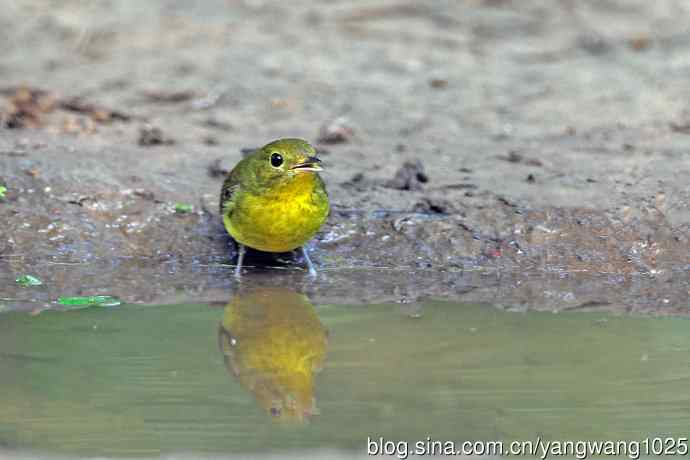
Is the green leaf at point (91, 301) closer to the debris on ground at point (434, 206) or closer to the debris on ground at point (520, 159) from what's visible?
the debris on ground at point (434, 206)

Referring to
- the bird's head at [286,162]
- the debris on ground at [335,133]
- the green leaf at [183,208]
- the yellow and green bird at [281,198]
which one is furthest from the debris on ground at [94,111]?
the bird's head at [286,162]

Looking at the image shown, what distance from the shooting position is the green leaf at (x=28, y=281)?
23.2 ft

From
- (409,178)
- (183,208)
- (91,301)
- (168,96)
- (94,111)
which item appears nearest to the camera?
(91,301)

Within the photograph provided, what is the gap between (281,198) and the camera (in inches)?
277

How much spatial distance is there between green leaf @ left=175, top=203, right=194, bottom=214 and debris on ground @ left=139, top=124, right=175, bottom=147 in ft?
4.29

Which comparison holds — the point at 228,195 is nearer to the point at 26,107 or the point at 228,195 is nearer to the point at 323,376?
→ the point at 323,376

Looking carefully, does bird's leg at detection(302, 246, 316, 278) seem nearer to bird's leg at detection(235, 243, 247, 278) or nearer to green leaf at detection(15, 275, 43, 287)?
bird's leg at detection(235, 243, 247, 278)

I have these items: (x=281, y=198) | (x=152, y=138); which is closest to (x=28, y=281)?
(x=281, y=198)

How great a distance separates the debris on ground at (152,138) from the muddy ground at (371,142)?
0.05 ft

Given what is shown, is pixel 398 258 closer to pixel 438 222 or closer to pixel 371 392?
pixel 438 222

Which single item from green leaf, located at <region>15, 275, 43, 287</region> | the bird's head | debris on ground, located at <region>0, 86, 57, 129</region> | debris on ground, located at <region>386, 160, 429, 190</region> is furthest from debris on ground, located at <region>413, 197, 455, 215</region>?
debris on ground, located at <region>0, 86, 57, 129</region>

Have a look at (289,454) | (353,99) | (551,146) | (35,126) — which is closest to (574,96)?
(551,146)

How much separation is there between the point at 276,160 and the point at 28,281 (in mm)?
1663

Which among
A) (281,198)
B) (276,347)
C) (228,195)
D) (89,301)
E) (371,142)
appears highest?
(281,198)
